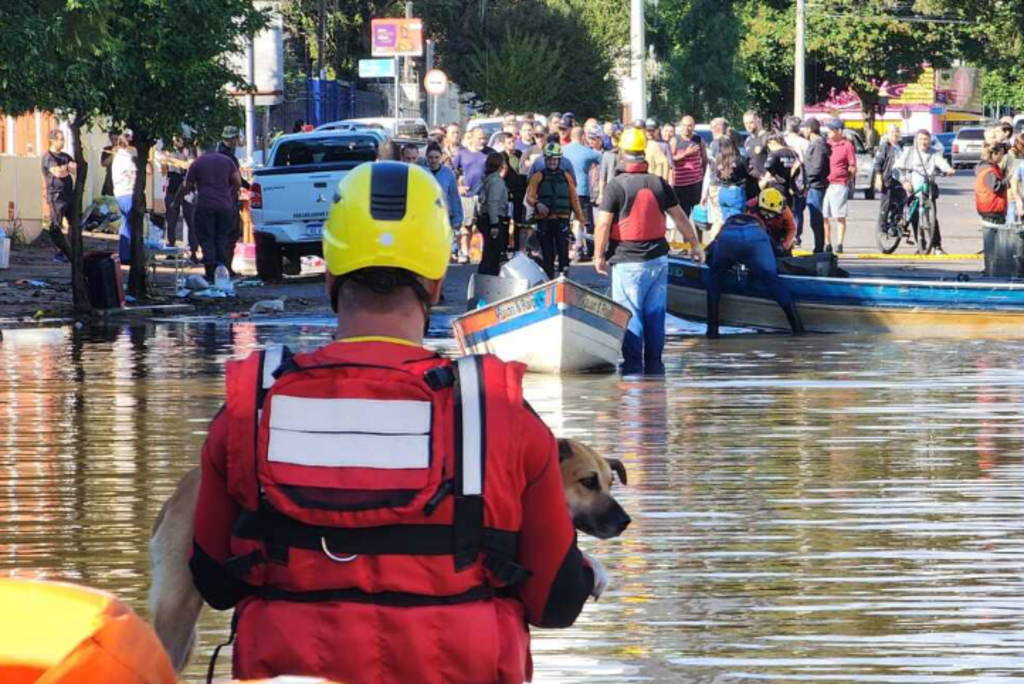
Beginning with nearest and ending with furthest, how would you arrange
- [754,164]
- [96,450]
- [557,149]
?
[96,450], [557,149], [754,164]

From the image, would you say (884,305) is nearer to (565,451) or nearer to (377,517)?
(565,451)

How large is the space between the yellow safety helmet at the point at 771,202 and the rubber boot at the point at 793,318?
89cm

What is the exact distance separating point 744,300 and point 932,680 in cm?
1387

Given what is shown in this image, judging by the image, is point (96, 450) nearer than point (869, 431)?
Yes

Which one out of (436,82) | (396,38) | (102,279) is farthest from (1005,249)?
(396,38)

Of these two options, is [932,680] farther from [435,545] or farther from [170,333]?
[170,333]

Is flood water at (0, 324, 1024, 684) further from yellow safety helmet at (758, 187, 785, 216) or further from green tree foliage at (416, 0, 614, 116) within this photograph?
green tree foliage at (416, 0, 614, 116)

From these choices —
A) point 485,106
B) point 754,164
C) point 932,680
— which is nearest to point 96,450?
point 932,680

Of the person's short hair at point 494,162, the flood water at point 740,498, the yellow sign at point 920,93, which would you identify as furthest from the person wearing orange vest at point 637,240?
the yellow sign at point 920,93

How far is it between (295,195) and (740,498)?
668 inches

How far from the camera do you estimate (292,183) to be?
26.7 meters

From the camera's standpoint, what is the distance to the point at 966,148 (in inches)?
3189

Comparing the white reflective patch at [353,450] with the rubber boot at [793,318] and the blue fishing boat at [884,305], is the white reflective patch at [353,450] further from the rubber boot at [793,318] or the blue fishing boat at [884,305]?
the rubber boot at [793,318]

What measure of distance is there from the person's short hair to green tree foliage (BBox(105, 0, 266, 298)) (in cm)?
276
